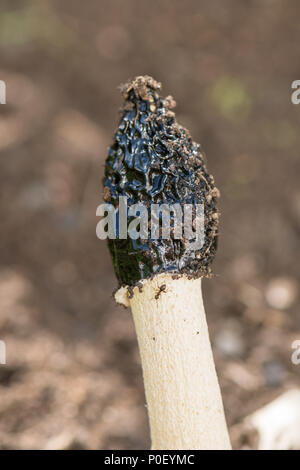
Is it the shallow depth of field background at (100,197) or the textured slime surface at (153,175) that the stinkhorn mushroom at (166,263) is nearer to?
the textured slime surface at (153,175)

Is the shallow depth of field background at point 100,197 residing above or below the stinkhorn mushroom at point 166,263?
above

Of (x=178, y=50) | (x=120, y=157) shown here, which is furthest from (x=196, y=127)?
(x=120, y=157)

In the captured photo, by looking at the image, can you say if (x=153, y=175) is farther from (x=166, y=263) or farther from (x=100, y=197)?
(x=100, y=197)

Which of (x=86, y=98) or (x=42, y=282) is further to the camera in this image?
(x=86, y=98)

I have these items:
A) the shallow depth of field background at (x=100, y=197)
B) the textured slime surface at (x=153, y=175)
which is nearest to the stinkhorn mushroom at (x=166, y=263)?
the textured slime surface at (x=153, y=175)

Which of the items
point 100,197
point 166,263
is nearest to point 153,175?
point 166,263

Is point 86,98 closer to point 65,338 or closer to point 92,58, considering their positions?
point 92,58
